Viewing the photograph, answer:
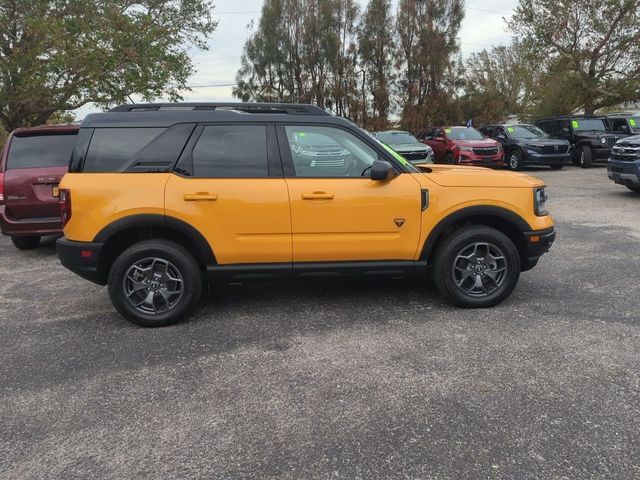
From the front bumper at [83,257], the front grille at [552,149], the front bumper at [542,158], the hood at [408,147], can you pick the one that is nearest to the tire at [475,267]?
the front bumper at [83,257]

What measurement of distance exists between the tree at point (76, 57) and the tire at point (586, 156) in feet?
47.0

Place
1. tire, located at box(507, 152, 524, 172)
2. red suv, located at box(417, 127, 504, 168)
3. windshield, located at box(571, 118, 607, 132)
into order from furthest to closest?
windshield, located at box(571, 118, 607, 132) → tire, located at box(507, 152, 524, 172) → red suv, located at box(417, 127, 504, 168)

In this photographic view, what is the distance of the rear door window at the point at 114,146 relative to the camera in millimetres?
4320

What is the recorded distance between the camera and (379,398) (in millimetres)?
3168

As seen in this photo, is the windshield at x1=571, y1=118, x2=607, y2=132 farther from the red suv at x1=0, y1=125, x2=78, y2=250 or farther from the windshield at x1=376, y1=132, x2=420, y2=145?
the red suv at x1=0, y1=125, x2=78, y2=250

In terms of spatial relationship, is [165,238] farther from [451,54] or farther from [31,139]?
[451,54]

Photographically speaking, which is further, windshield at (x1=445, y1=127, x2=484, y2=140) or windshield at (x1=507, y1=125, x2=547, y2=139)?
windshield at (x1=507, y1=125, x2=547, y2=139)

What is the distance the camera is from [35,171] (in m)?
6.85

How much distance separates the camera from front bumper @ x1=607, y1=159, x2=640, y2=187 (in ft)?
33.4

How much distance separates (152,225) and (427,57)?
2790cm

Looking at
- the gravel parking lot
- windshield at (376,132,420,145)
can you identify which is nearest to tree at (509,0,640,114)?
windshield at (376,132,420,145)

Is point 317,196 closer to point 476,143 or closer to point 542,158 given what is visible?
point 476,143

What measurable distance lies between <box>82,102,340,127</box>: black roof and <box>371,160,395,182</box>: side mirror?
52 centimetres

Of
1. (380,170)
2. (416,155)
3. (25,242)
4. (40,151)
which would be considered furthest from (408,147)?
(380,170)
